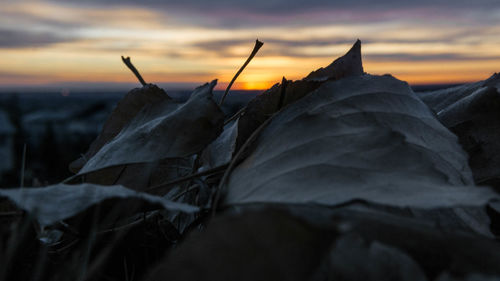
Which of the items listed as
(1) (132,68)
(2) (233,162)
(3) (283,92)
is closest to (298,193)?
(2) (233,162)

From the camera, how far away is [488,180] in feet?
1.86

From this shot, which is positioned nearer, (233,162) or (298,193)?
(298,193)

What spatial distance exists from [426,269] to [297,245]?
0.11m

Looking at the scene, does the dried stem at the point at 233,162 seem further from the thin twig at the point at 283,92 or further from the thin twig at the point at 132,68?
the thin twig at the point at 132,68

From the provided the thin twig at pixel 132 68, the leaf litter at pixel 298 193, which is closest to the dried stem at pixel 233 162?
the leaf litter at pixel 298 193

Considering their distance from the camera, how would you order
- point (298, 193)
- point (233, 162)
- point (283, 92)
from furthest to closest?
point (283, 92), point (233, 162), point (298, 193)

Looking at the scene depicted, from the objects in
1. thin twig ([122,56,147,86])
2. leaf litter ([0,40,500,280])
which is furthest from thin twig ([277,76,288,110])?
thin twig ([122,56,147,86])

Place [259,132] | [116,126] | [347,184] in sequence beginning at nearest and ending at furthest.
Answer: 1. [347,184]
2. [259,132]
3. [116,126]

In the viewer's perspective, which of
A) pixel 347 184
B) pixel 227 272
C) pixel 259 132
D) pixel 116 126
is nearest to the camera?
pixel 227 272

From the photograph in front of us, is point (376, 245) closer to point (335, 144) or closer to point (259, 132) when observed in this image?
point (335, 144)

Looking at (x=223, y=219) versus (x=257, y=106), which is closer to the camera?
(x=223, y=219)

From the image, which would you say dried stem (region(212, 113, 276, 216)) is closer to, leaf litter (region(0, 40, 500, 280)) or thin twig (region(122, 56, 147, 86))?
leaf litter (region(0, 40, 500, 280))

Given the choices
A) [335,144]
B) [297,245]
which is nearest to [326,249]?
[297,245]

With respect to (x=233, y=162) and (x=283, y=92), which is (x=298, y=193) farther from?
(x=283, y=92)
